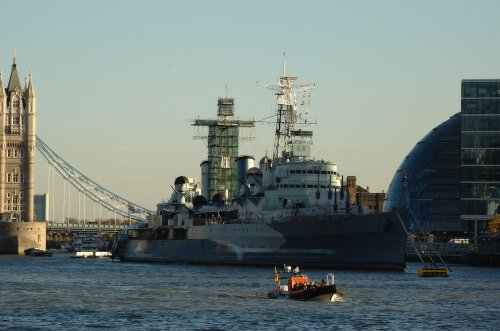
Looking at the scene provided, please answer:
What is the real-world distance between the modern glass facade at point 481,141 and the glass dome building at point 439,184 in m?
24.6

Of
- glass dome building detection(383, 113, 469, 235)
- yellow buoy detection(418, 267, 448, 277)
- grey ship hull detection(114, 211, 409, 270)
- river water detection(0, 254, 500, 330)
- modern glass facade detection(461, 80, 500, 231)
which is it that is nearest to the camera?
river water detection(0, 254, 500, 330)

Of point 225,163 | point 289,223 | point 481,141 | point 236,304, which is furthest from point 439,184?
point 236,304

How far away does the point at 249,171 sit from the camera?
130 meters

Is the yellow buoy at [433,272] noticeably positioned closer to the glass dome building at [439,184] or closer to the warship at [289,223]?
the warship at [289,223]

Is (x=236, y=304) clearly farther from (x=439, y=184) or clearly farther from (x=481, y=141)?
(x=439, y=184)

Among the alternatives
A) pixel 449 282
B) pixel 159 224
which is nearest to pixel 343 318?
pixel 449 282

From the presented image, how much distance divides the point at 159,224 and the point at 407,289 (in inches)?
2517

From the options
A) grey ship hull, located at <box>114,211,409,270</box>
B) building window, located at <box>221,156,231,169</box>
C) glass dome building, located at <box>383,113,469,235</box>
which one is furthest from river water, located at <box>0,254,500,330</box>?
glass dome building, located at <box>383,113,469,235</box>

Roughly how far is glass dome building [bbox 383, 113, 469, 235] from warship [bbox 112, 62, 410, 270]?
56123mm

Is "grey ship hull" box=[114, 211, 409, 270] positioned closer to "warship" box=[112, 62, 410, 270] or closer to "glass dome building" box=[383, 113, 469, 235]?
"warship" box=[112, 62, 410, 270]

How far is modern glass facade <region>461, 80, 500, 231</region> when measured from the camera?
538 feet

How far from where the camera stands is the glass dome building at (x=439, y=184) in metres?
191

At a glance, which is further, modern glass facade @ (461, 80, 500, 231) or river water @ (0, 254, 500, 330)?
modern glass facade @ (461, 80, 500, 231)

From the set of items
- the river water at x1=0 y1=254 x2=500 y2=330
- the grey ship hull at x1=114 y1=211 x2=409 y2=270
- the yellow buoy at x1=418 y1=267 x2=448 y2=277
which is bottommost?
the river water at x1=0 y1=254 x2=500 y2=330
